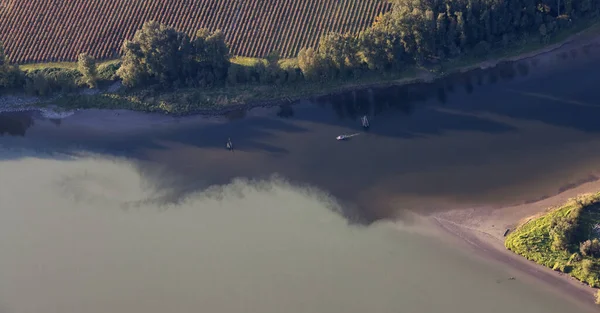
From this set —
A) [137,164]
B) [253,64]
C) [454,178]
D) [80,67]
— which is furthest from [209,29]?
[454,178]

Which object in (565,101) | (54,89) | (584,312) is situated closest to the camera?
(584,312)

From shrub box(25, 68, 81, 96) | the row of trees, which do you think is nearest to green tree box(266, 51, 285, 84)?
the row of trees

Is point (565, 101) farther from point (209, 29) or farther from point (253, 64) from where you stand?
point (209, 29)

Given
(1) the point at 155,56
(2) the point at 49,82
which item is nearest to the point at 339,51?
(1) the point at 155,56

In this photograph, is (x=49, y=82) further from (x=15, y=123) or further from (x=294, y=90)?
(x=294, y=90)

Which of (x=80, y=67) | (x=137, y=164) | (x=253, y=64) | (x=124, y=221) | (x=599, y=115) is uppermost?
(x=599, y=115)

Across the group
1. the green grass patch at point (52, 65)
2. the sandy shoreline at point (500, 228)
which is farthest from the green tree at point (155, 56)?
the sandy shoreline at point (500, 228)

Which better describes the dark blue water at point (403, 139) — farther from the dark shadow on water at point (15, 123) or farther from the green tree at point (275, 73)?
the green tree at point (275, 73)
